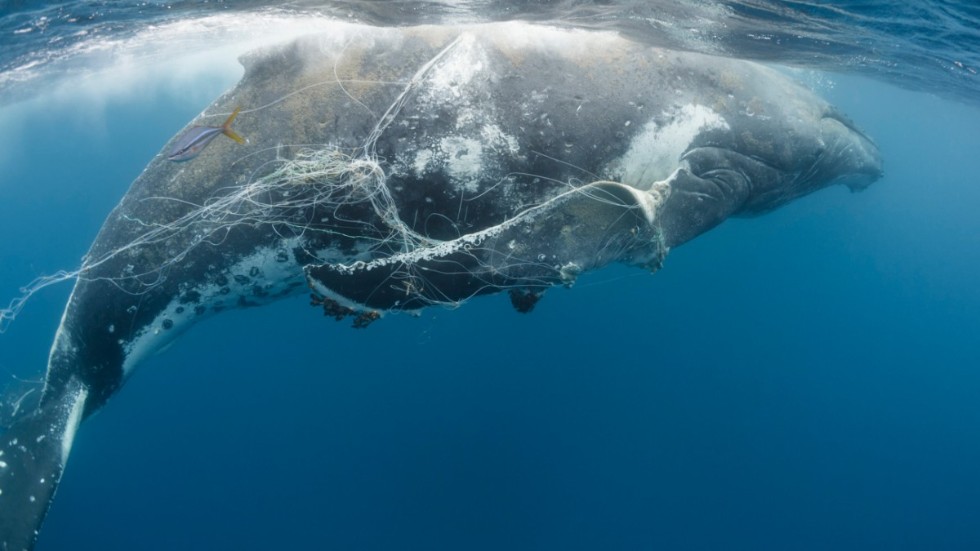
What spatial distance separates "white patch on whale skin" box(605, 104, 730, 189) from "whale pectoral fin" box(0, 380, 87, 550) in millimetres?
6604

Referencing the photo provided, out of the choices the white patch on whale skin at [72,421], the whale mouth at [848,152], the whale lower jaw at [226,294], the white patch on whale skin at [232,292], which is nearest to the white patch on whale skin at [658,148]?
the whale mouth at [848,152]

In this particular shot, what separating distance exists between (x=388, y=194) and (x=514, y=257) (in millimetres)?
1375

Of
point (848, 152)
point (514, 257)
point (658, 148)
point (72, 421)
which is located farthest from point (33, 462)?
point (848, 152)

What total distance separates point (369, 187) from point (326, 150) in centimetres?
57

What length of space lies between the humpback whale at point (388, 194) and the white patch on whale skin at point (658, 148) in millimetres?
21

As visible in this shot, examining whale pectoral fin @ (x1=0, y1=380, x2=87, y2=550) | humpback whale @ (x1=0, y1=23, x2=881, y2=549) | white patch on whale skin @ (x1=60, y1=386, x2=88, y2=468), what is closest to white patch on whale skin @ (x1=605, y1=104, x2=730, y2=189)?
humpback whale @ (x1=0, y1=23, x2=881, y2=549)

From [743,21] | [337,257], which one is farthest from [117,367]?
[743,21]

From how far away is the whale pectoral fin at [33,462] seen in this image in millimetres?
5043

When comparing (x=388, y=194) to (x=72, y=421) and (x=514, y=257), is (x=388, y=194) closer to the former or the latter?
(x=514, y=257)

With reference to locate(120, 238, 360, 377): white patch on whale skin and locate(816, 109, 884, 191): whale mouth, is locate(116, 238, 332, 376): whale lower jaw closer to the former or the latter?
locate(120, 238, 360, 377): white patch on whale skin

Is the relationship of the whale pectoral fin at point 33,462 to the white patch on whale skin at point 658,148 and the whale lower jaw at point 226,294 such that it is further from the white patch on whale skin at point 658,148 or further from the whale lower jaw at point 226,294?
the white patch on whale skin at point 658,148

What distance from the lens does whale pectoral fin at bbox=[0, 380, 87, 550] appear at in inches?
199

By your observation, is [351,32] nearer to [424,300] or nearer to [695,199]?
[424,300]

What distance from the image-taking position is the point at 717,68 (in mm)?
6320
